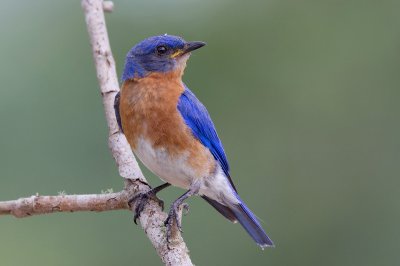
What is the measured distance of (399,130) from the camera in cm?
622

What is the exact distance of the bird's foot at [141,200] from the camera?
4.54 meters

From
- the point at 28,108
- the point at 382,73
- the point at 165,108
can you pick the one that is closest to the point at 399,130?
the point at 382,73

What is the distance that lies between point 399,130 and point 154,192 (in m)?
2.44

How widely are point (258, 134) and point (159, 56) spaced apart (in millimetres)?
1307

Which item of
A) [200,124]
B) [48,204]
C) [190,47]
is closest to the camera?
[48,204]

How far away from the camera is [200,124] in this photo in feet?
16.9

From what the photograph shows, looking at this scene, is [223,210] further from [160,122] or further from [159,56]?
[159,56]

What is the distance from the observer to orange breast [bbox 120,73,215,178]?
16.1ft

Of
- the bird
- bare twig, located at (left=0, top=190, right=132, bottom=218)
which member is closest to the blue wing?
the bird

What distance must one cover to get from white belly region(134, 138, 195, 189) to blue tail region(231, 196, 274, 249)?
2.03ft

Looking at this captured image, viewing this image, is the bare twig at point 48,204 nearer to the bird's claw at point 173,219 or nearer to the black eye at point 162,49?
the bird's claw at point 173,219

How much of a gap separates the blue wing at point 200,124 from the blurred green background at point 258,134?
1.74 ft

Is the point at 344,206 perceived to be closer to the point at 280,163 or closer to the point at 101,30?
the point at 280,163

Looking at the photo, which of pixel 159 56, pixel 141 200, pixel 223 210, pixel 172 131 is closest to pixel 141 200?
pixel 141 200
